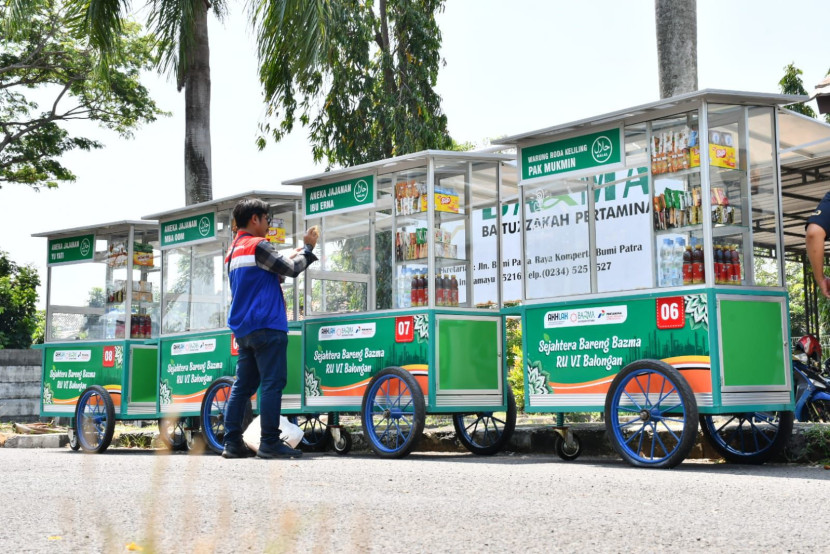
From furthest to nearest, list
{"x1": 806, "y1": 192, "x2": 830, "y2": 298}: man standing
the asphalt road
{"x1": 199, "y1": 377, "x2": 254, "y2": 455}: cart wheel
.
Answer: {"x1": 199, "y1": 377, "x2": 254, "y2": 455}: cart wheel, {"x1": 806, "y1": 192, "x2": 830, "y2": 298}: man standing, the asphalt road

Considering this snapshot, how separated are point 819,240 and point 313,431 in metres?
5.75

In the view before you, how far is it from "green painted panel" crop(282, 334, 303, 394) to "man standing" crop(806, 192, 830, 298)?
5.09 metres

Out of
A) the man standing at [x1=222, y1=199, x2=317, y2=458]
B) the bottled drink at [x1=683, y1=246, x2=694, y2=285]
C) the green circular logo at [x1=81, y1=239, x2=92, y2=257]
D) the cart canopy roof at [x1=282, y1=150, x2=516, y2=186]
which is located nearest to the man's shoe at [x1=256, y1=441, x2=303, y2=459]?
the man standing at [x1=222, y1=199, x2=317, y2=458]

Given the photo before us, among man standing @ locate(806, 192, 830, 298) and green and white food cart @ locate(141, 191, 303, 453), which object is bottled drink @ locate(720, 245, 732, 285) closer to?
man standing @ locate(806, 192, 830, 298)

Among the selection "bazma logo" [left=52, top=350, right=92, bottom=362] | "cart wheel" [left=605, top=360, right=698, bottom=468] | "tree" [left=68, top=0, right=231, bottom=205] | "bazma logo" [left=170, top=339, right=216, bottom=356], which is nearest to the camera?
"cart wheel" [left=605, top=360, right=698, bottom=468]

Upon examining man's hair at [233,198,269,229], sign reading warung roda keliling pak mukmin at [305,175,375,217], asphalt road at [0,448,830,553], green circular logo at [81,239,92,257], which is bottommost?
asphalt road at [0,448,830,553]

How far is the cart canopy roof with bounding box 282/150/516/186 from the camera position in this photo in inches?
363

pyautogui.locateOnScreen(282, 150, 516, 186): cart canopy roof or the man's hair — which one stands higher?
pyautogui.locateOnScreen(282, 150, 516, 186): cart canopy roof

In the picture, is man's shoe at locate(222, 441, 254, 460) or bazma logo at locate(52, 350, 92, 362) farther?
bazma logo at locate(52, 350, 92, 362)

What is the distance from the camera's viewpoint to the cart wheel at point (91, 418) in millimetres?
11148

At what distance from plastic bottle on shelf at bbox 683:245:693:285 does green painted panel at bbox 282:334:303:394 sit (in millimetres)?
3999

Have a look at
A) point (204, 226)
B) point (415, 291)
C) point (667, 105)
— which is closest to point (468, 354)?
point (415, 291)

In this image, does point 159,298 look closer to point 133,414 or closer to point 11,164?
point 133,414

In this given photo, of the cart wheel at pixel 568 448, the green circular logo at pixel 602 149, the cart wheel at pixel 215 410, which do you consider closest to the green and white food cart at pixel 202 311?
the cart wheel at pixel 215 410
